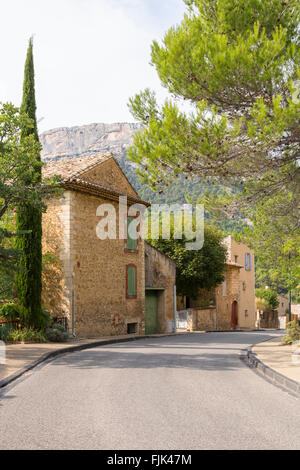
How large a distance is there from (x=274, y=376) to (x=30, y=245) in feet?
35.8

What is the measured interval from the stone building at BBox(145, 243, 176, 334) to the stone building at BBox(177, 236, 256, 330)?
3.73 m

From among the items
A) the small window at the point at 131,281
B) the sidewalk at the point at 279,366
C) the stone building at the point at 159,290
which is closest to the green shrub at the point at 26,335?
the sidewalk at the point at 279,366

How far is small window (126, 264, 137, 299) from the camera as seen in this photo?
83.8 ft

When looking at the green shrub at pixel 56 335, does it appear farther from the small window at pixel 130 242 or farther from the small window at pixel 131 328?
the small window at pixel 130 242

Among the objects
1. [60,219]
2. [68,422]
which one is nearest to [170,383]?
[68,422]

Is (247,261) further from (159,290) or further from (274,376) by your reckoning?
(274,376)

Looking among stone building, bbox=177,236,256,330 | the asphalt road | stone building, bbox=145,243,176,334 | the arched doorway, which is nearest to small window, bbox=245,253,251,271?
stone building, bbox=177,236,256,330

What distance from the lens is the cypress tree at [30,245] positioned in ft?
58.7

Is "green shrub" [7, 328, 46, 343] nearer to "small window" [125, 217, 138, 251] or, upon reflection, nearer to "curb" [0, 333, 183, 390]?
"curb" [0, 333, 183, 390]

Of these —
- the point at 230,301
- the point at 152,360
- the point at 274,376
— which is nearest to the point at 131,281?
the point at 152,360

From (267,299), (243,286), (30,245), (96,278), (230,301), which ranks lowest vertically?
(267,299)

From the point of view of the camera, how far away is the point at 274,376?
9992 millimetres

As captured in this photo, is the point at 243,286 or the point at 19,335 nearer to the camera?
the point at 19,335

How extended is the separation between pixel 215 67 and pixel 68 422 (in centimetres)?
921
